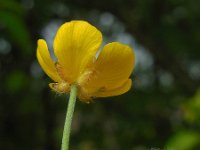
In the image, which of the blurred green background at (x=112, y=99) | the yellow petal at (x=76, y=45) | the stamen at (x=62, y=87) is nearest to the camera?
the yellow petal at (x=76, y=45)

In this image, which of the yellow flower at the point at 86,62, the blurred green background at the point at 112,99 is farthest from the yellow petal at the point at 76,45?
the blurred green background at the point at 112,99

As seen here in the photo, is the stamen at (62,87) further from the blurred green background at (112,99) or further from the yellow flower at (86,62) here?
the blurred green background at (112,99)

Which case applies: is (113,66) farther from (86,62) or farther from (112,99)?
(112,99)

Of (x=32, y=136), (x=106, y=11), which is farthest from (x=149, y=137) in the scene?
(x=32, y=136)

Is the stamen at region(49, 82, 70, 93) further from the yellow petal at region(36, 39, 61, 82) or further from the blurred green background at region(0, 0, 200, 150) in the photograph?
the blurred green background at region(0, 0, 200, 150)

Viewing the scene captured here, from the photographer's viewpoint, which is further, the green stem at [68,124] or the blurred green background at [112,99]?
the blurred green background at [112,99]
